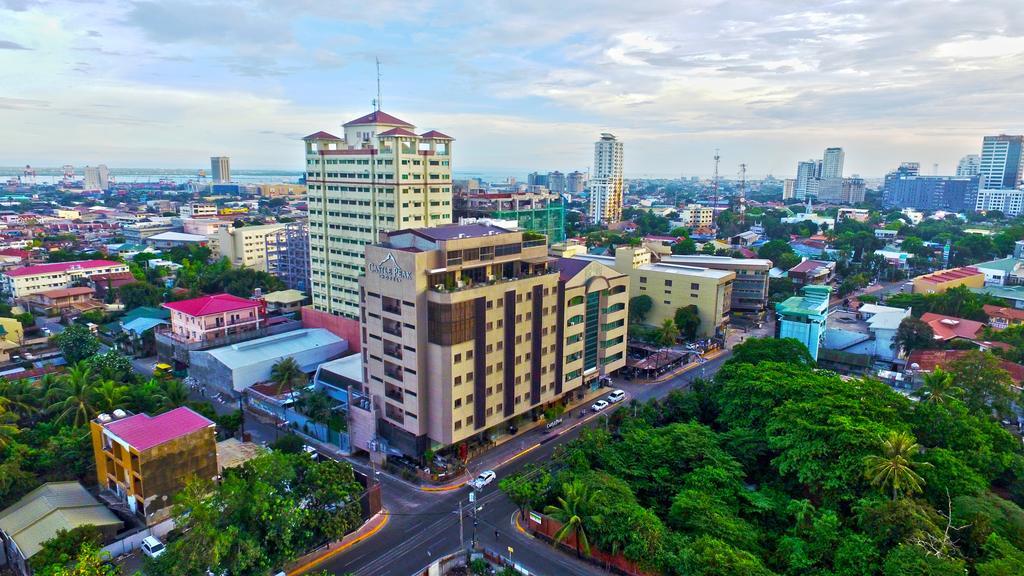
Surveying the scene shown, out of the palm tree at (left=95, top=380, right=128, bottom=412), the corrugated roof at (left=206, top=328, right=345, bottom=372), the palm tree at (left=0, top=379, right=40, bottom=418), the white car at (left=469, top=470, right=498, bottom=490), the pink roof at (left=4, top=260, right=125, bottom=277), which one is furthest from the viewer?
the pink roof at (left=4, top=260, right=125, bottom=277)

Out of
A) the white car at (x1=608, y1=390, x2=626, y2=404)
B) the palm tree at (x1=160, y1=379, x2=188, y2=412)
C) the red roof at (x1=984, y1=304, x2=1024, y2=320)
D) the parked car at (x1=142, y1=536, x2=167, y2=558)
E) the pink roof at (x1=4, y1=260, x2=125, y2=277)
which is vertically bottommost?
the parked car at (x1=142, y1=536, x2=167, y2=558)

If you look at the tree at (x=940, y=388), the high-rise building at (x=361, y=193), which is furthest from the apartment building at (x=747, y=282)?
the tree at (x=940, y=388)

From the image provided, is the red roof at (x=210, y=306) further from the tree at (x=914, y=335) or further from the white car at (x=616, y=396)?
the tree at (x=914, y=335)

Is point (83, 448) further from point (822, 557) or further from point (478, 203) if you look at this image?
point (478, 203)

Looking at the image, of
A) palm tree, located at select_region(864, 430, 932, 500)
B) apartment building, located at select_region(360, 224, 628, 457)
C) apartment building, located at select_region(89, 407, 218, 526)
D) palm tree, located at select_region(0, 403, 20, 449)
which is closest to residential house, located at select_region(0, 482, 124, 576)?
apartment building, located at select_region(89, 407, 218, 526)

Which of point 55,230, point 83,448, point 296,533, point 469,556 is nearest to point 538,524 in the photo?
point 469,556

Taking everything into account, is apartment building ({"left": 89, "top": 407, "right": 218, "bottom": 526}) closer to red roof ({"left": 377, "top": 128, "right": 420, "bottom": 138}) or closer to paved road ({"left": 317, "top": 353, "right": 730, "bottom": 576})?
paved road ({"left": 317, "top": 353, "right": 730, "bottom": 576})

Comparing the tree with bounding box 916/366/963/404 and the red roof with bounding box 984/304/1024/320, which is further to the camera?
the red roof with bounding box 984/304/1024/320

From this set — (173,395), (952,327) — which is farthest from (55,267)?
(952,327)
